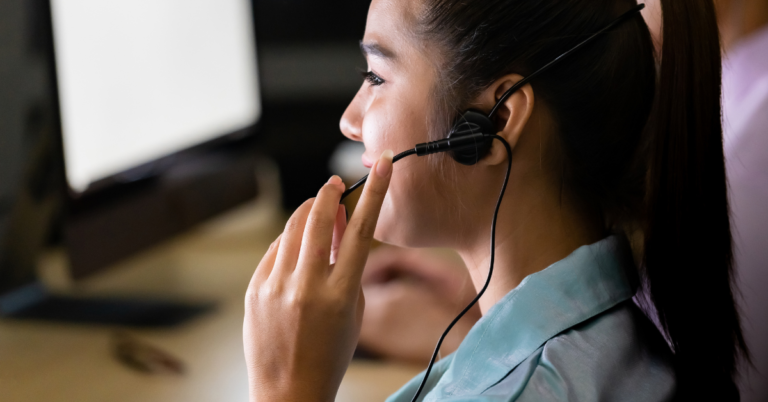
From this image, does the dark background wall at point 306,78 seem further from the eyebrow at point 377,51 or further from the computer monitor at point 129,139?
the eyebrow at point 377,51

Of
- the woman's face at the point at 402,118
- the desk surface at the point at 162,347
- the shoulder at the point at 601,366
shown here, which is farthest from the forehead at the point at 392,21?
the desk surface at the point at 162,347

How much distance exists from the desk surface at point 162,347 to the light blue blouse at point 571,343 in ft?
1.08

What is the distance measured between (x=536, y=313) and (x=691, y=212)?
0.20 meters

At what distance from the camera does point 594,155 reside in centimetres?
72

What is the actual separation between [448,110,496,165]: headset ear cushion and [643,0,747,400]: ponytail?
171 millimetres

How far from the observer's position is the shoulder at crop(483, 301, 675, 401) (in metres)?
0.55

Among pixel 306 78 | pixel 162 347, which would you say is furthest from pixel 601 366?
pixel 306 78

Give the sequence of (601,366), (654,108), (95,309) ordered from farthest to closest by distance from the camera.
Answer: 1. (95,309)
2. (654,108)
3. (601,366)

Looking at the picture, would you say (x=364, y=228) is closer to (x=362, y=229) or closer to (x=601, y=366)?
(x=362, y=229)

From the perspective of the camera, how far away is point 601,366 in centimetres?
59

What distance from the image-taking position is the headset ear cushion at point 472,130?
Result: 67cm

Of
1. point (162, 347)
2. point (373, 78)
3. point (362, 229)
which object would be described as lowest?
point (162, 347)

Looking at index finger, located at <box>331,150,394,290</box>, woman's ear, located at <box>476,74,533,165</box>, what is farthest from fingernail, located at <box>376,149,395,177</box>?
woman's ear, located at <box>476,74,533,165</box>

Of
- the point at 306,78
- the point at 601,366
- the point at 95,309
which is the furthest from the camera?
the point at 306,78
